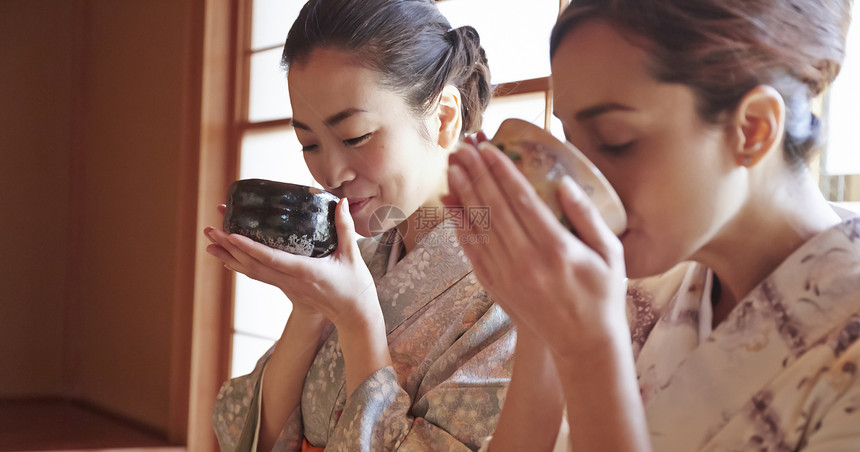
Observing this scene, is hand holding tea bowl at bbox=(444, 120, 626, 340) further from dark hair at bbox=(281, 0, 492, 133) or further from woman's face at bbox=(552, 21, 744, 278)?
dark hair at bbox=(281, 0, 492, 133)

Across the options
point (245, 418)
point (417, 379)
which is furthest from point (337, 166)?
point (245, 418)

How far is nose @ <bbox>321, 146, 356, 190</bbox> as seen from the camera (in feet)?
2.81

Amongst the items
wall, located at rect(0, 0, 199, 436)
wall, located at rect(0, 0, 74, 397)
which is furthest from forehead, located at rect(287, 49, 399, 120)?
wall, located at rect(0, 0, 74, 397)

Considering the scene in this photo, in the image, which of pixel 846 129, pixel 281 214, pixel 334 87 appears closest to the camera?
pixel 846 129

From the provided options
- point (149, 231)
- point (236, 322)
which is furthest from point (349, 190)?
point (149, 231)

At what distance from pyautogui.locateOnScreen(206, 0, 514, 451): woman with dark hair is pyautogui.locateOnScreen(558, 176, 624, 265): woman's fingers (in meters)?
0.36

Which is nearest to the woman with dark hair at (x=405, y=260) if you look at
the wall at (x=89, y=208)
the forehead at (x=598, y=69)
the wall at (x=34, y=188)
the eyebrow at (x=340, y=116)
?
the eyebrow at (x=340, y=116)

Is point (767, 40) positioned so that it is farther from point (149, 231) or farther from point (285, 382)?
point (149, 231)

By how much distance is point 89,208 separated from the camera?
2926mm

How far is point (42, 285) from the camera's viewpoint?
3.14m

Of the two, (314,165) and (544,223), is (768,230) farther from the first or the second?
(314,165)

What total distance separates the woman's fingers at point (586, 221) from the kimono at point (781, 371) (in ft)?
0.46

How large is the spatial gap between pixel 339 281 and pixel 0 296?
9.15 ft

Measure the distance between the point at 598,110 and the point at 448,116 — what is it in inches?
16.4
